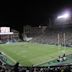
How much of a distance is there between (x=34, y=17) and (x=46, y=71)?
67.8 feet

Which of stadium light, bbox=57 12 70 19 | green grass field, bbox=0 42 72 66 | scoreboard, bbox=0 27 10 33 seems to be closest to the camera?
green grass field, bbox=0 42 72 66

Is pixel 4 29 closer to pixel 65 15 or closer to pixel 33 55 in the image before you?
pixel 65 15

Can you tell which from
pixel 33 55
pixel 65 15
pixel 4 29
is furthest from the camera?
pixel 4 29

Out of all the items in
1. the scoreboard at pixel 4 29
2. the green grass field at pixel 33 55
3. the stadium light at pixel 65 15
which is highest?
the stadium light at pixel 65 15

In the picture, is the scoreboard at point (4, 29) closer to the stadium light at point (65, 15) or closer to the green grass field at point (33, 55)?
the stadium light at point (65, 15)

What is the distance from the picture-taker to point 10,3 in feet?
62.0

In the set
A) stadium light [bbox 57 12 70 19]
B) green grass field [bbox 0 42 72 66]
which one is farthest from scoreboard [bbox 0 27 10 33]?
green grass field [bbox 0 42 72 66]

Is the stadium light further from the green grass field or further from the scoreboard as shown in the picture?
the scoreboard

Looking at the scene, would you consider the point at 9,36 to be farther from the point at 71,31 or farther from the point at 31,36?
the point at 71,31

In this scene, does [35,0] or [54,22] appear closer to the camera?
[35,0]

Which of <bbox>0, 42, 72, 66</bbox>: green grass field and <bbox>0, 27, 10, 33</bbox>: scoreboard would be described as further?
<bbox>0, 27, 10, 33</bbox>: scoreboard

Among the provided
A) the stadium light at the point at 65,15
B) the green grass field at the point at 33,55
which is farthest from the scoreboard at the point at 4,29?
the green grass field at the point at 33,55

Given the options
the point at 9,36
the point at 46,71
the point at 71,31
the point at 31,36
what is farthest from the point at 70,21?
the point at 46,71

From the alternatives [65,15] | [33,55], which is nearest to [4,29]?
[65,15]
